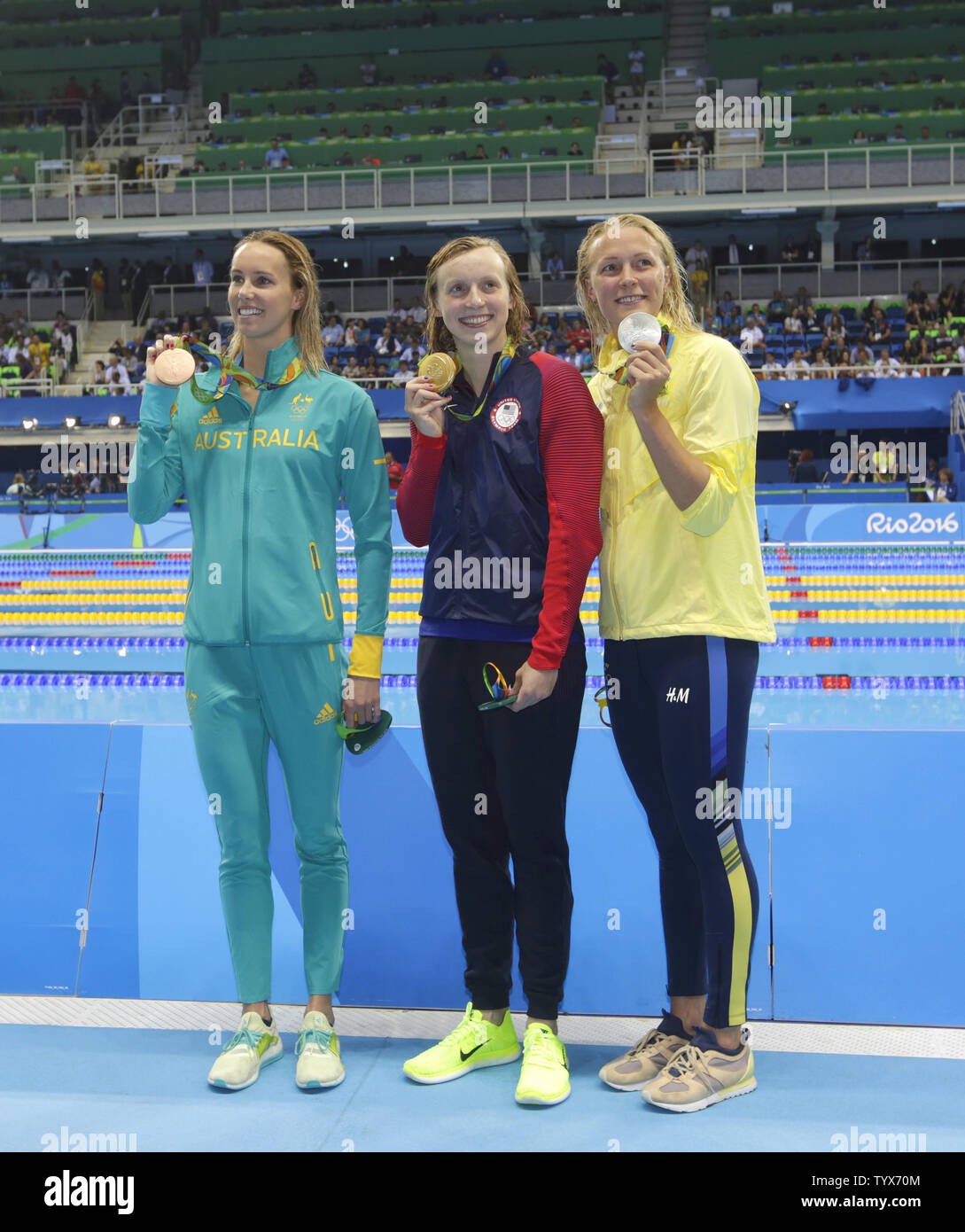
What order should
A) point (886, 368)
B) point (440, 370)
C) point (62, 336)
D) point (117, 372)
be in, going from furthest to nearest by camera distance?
point (62, 336) → point (117, 372) → point (886, 368) → point (440, 370)

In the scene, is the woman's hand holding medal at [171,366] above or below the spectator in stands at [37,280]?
below

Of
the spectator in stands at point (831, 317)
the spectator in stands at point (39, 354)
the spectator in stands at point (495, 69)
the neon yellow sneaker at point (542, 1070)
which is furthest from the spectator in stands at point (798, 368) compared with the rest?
the neon yellow sneaker at point (542, 1070)

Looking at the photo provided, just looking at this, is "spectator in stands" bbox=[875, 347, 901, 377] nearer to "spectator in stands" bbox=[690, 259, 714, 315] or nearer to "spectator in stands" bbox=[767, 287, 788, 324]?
"spectator in stands" bbox=[767, 287, 788, 324]

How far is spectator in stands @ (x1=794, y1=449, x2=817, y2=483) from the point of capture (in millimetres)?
18234

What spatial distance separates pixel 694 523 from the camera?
248cm

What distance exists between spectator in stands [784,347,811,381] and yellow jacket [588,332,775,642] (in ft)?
56.8

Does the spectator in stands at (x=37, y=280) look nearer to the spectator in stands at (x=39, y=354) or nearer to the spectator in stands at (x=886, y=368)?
the spectator in stands at (x=39, y=354)

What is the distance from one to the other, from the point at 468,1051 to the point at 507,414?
142 centimetres

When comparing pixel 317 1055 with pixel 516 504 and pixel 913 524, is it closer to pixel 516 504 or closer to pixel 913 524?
pixel 516 504

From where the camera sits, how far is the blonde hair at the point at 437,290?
268cm

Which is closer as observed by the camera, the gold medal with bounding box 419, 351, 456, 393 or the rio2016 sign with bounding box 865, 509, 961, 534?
the gold medal with bounding box 419, 351, 456, 393

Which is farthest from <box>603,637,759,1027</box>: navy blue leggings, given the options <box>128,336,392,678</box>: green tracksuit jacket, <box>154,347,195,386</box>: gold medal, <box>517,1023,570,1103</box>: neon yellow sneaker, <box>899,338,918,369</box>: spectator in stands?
<box>899,338,918,369</box>: spectator in stands

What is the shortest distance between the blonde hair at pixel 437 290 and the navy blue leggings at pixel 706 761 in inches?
30.7

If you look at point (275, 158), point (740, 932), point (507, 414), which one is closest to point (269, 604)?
point (507, 414)
